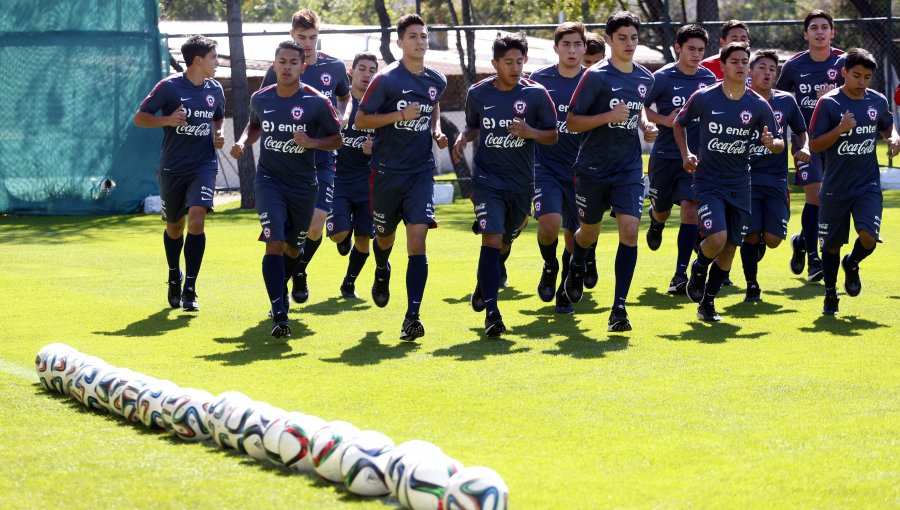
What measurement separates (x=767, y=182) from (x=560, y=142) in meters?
1.74

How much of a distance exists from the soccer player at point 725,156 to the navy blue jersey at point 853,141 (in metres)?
0.58

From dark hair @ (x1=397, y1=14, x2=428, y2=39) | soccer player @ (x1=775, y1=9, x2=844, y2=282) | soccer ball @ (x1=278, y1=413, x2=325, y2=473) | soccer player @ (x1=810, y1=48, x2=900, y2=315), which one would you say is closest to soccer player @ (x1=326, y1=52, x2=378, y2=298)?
dark hair @ (x1=397, y1=14, x2=428, y2=39)

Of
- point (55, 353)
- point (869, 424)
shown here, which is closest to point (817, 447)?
point (869, 424)

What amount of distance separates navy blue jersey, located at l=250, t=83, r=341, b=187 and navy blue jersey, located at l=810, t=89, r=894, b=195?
383 cm

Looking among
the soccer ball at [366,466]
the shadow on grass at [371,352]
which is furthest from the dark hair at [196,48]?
the soccer ball at [366,466]

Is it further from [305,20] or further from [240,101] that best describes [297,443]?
[240,101]

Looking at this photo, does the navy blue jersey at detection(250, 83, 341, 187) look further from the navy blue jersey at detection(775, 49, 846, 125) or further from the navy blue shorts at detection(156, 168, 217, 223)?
the navy blue jersey at detection(775, 49, 846, 125)

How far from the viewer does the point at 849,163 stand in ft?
33.0

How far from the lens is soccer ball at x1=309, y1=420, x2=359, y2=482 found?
17.5 feet

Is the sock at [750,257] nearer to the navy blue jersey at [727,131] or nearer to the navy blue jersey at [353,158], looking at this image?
the navy blue jersey at [727,131]

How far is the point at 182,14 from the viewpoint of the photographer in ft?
212

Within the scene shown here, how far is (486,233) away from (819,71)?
4646 millimetres

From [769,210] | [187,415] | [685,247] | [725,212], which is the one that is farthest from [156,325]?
[769,210]

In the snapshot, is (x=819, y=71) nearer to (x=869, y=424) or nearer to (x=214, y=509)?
(x=869, y=424)
